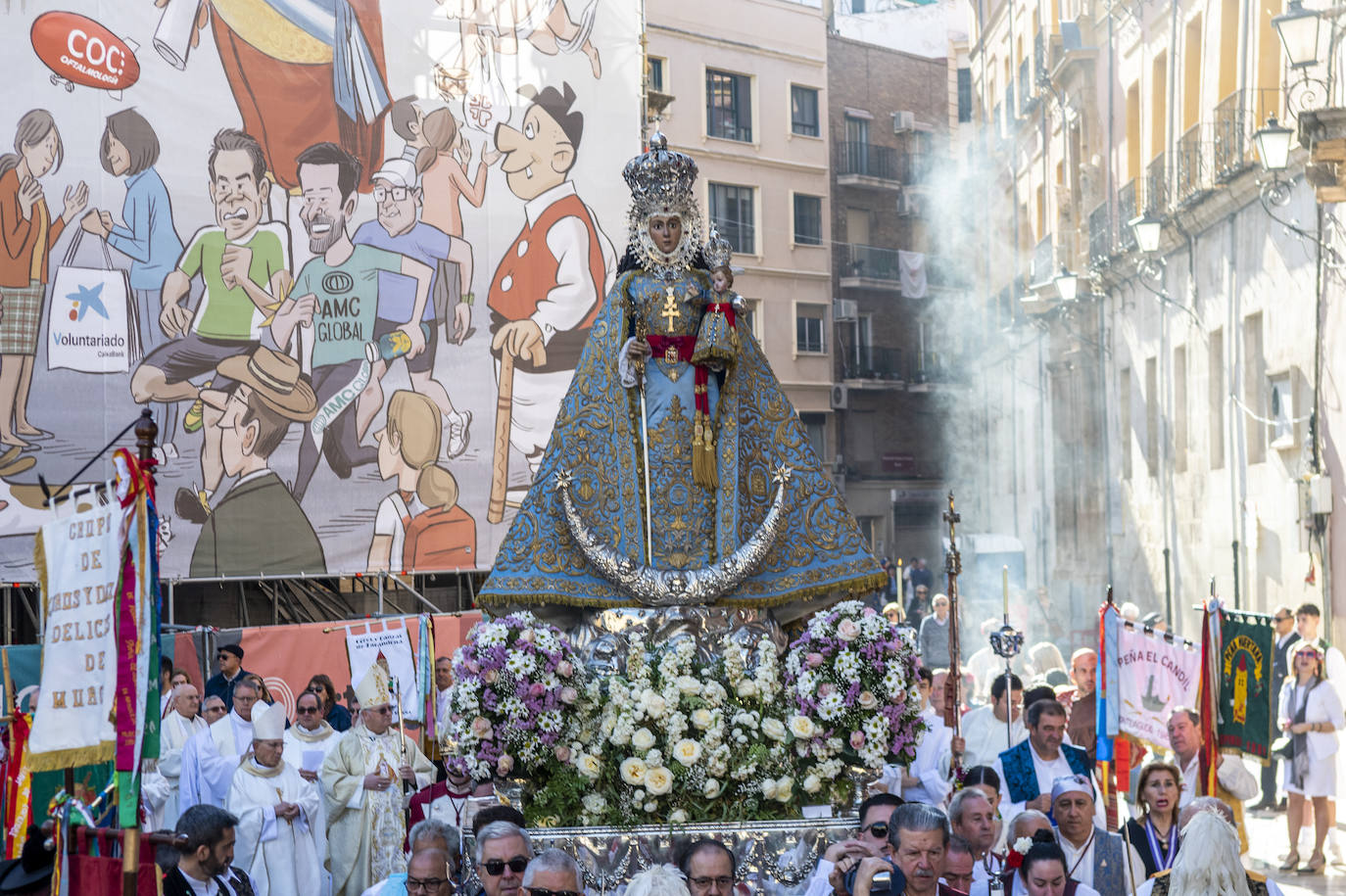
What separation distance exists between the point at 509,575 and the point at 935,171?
33009 mm

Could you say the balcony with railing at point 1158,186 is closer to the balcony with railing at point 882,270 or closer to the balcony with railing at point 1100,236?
the balcony with railing at point 1100,236

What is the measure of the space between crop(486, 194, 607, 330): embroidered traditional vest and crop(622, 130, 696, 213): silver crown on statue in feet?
30.8

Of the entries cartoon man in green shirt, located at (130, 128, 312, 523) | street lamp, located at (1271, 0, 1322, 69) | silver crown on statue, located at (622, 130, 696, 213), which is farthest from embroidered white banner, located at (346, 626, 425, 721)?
street lamp, located at (1271, 0, 1322, 69)

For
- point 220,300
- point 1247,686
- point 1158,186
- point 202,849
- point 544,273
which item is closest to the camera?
point 202,849

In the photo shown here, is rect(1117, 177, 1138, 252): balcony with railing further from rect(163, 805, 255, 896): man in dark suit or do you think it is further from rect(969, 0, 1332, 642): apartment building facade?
rect(163, 805, 255, 896): man in dark suit

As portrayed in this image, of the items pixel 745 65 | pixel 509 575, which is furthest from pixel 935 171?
pixel 509 575

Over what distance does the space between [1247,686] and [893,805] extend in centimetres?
227

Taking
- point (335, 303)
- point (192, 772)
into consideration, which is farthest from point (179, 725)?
point (335, 303)

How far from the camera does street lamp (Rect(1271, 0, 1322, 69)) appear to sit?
1341 centimetres

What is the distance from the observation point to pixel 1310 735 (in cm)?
1141

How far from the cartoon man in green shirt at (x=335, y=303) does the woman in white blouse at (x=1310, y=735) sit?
8642 millimetres

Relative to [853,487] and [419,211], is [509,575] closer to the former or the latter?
[419,211]

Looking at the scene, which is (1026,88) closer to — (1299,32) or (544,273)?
(544,273)

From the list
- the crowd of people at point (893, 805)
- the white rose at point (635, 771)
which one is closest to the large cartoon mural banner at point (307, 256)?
the crowd of people at point (893, 805)
